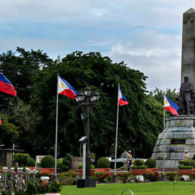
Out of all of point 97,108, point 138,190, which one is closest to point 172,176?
point 138,190

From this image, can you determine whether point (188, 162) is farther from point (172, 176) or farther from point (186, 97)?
point (186, 97)

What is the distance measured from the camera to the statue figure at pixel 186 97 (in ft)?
137

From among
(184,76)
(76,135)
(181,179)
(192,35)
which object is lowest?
(181,179)

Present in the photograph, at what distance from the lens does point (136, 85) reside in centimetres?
5541

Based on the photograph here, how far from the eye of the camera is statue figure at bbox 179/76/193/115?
41.9 meters

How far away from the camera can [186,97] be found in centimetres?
4191

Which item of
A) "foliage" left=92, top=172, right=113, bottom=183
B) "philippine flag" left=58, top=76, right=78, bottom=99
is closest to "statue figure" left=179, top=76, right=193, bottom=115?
"foliage" left=92, top=172, right=113, bottom=183

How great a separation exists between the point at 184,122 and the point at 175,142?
1.65 metres

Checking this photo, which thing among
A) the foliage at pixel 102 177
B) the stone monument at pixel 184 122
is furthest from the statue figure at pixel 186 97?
the foliage at pixel 102 177

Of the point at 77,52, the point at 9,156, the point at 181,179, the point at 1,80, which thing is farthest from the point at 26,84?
the point at 1,80

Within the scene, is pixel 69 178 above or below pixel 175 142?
below

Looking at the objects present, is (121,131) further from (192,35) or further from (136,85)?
(192,35)

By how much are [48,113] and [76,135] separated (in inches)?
181

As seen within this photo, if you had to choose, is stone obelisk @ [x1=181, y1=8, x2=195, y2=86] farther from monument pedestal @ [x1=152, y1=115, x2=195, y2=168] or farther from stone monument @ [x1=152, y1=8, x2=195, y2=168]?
monument pedestal @ [x1=152, y1=115, x2=195, y2=168]
